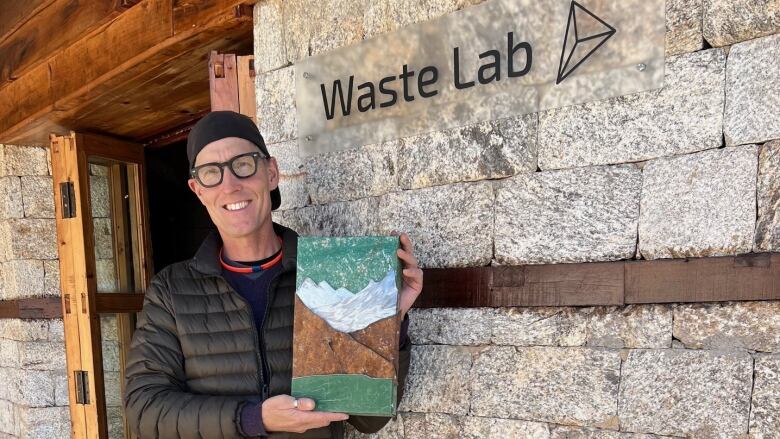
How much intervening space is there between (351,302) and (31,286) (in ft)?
12.7

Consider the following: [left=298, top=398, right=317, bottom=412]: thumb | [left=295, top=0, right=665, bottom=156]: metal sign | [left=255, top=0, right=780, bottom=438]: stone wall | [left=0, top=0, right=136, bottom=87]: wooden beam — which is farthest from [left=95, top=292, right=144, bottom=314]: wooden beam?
[left=298, top=398, right=317, bottom=412]: thumb

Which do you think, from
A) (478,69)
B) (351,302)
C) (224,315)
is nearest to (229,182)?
(224,315)

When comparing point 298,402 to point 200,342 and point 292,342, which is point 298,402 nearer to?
point 292,342

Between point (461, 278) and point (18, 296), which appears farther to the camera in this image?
point (18, 296)

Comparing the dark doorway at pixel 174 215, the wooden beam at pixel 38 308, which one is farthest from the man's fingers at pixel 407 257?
the dark doorway at pixel 174 215

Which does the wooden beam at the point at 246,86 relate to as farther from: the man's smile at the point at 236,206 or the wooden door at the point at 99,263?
the wooden door at the point at 99,263

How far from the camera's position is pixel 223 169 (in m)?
2.19

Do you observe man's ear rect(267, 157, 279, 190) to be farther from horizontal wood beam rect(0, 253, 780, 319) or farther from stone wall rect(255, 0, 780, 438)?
horizontal wood beam rect(0, 253, 780, 319)

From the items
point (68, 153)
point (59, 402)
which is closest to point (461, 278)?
point (68, 153)

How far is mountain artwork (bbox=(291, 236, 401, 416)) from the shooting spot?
2.00 meters

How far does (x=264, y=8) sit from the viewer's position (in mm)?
2977

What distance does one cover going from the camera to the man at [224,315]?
82.5 inches

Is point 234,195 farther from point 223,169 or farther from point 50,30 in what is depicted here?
point 50,30

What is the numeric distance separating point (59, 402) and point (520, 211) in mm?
4182
